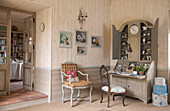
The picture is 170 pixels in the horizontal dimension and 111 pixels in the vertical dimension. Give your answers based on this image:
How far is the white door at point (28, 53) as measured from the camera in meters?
5.62

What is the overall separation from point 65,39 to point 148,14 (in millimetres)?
2678

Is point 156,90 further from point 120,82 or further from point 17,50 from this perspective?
point 17,50

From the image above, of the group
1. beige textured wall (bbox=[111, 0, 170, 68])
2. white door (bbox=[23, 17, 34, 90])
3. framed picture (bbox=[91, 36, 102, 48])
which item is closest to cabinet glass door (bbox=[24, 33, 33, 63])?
white door (bbox=[23, 17, 34, 90])

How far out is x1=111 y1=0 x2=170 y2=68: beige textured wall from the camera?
4895 millimetres

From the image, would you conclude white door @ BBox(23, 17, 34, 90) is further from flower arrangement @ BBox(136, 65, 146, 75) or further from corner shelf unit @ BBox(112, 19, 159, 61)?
flower arrangement @ BBox(136, 65, 146, 75)

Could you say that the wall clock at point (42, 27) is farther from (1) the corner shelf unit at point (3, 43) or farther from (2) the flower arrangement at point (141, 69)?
(2) the flower arrangement at point (141, 69)

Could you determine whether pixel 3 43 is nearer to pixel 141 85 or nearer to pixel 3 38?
pixel 3 38

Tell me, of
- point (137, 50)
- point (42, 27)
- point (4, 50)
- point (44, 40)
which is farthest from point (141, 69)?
point (4, 50)

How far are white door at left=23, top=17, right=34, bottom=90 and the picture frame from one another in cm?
119

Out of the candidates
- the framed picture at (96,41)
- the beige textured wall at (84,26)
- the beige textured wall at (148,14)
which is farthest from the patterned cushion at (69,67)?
the beige textured wall at (148,14)

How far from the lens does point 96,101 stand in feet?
16.2

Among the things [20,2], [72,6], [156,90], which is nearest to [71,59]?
[72,6]

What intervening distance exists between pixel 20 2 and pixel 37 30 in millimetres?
1084

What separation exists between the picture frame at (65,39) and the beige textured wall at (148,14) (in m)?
2.01
